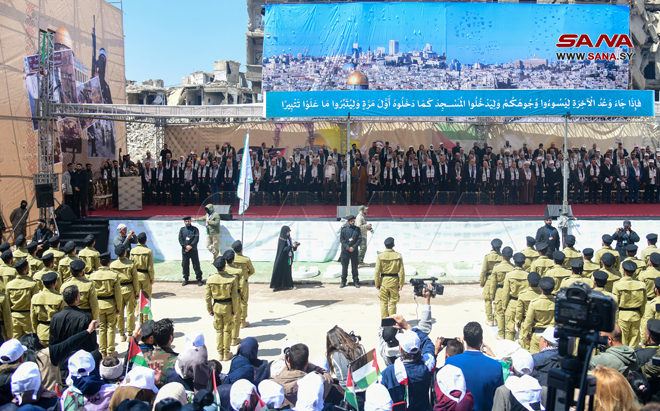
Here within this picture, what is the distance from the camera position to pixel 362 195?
59.2 feet

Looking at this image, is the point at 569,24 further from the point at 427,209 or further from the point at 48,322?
the point at 48,322

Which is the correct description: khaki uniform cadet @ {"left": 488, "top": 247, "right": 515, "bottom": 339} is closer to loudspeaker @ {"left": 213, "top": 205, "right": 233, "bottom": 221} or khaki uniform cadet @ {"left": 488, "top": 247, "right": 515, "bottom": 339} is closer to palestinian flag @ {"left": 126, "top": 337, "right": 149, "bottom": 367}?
palestinian flag @ {"left": 126, "top": 337, "right": 149, "bottom": 367}

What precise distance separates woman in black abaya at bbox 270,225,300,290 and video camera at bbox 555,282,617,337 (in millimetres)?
8682

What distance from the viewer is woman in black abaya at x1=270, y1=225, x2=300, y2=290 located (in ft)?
37.2

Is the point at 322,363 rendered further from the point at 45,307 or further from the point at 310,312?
the point at 310,312

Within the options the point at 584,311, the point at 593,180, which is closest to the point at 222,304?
the point at 584,311

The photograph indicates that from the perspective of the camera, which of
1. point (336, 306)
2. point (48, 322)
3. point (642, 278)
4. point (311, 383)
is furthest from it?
point (336, 306)

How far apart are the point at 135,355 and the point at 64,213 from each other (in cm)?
1172

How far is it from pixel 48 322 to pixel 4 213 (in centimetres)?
1066

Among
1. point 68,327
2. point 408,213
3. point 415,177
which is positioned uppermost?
point 415,177

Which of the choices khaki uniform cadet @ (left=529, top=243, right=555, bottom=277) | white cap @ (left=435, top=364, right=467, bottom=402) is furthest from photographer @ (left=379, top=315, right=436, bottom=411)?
khaki uniform cadet @ (left=529, top=243, right=555, bottom=277)

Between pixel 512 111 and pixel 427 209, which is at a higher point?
pixel 512 111

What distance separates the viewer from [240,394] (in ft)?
11.6

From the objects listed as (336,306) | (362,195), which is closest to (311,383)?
(336,306)
